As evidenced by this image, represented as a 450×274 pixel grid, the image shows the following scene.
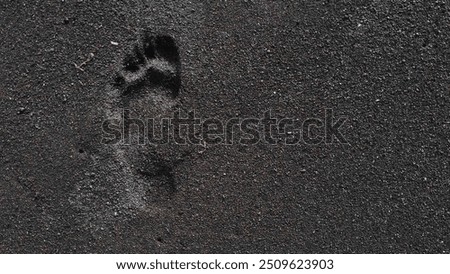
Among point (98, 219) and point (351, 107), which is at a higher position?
point (351, 107)

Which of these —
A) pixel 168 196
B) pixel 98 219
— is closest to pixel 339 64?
pixel 168 196

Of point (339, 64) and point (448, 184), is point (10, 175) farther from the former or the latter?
point (448, 184)

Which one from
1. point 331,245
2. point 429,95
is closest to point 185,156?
point 331,245

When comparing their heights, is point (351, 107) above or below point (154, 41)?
below

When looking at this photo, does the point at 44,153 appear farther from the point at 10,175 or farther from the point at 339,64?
the point at 339,64
